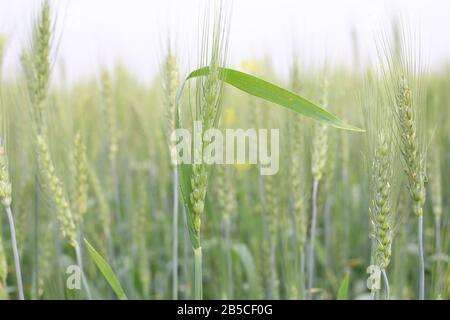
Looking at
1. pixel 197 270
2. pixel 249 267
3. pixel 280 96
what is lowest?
pixel 249 267

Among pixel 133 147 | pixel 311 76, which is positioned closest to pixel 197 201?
pixel 311 76

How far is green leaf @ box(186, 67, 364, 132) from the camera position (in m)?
1.15

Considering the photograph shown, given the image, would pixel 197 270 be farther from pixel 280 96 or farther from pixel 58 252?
pixel 58 252

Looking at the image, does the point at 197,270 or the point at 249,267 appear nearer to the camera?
the point at 197,270

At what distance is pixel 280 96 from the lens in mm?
1168

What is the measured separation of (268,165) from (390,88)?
0.65 m

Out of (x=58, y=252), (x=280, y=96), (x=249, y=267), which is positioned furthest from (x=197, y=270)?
(x=58, y=252)

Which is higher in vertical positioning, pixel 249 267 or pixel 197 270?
pixel 197 270

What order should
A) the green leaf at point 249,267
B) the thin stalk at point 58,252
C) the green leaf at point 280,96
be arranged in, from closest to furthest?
the green leaf at point 280,96
the thin stalk at point 58,252
the green leaf at point 249,267

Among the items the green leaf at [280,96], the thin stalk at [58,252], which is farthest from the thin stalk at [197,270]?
the thin stalk at [58,252]

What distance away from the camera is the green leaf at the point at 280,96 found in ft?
3.77

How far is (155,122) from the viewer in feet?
9.42

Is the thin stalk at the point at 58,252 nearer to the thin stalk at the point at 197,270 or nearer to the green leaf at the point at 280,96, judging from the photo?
the thin stalk at the point at 197,270
